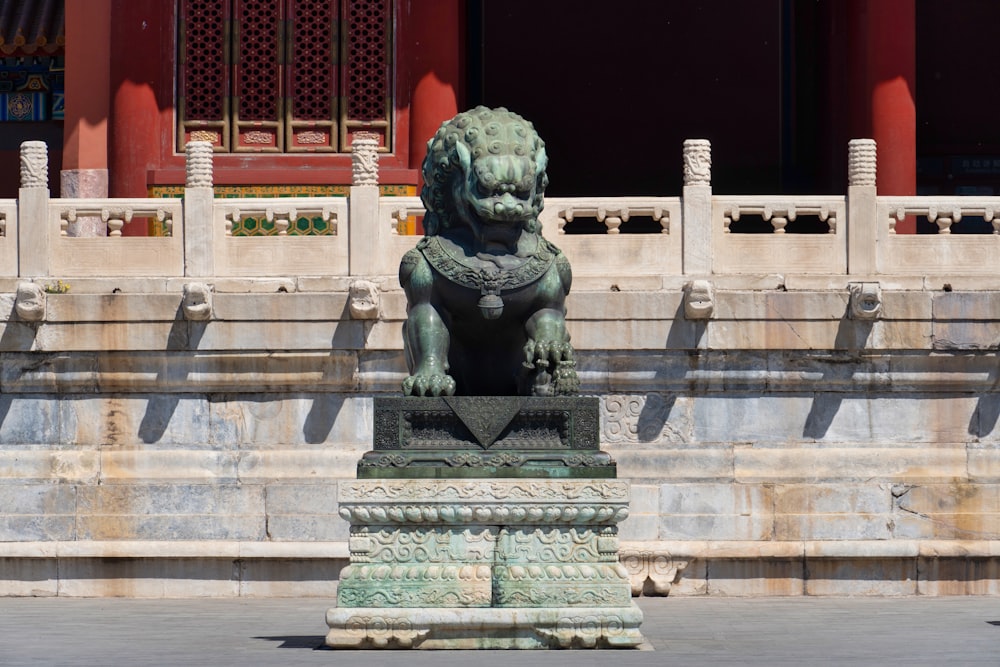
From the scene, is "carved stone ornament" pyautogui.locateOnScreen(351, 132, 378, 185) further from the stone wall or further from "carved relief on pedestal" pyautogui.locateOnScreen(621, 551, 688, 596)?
"carved relief on pedestal" pyautogui.locateOnScreen(621, 551, 688, 596)

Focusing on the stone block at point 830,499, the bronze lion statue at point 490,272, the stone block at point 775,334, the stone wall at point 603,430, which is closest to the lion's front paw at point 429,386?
the bronze lion statue at point 490,272

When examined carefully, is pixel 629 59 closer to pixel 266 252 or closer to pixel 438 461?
pixel 266 252

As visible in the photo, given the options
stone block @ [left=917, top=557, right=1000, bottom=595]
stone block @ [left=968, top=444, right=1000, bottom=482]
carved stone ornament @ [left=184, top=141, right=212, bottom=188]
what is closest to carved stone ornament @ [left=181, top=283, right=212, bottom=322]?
carved stone ornament @ [left=184, top=141, right=212, bottom=188]

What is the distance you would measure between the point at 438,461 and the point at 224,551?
469cm

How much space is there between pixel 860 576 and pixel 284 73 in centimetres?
751

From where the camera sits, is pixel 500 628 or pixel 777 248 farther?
pixel 777 248

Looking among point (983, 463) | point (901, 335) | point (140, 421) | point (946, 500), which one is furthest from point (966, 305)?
point (140, 421)

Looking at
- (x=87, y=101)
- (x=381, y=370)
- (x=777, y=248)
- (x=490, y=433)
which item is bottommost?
(x=490, y=433)

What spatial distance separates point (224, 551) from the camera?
1537cm

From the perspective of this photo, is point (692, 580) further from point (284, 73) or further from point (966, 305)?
point (284, 73)

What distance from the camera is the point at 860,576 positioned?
50.6ft

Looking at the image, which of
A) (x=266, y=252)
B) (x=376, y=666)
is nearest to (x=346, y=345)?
(x=266, y=252)

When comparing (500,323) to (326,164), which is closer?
(500,323)

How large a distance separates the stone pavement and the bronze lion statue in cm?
170
